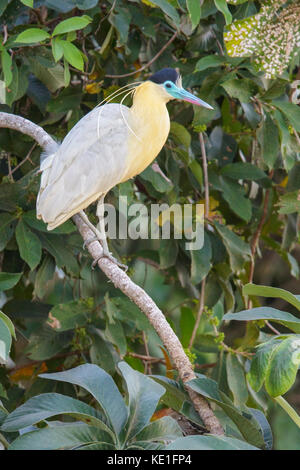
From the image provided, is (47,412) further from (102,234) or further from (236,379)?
(236,379)

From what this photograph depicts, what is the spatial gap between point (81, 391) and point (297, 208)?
2.77ft

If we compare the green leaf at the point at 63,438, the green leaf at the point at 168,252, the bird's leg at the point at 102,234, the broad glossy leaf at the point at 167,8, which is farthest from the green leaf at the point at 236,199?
the green leaf at the point at 63,438

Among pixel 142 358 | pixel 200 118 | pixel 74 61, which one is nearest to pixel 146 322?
pixel 142 358

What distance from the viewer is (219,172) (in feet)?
7.08

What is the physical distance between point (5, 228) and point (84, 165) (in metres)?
0.39

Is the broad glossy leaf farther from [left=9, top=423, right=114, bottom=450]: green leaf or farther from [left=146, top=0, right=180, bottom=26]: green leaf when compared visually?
[left=9, top=423, right=114, bottom=450]: green leaf

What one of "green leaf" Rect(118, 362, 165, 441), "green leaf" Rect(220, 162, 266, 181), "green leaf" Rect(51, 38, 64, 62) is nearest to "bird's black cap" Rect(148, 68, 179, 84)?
"green leaf" Rect(51, 38, 64, 62)

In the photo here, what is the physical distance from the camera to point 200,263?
198 centimetres

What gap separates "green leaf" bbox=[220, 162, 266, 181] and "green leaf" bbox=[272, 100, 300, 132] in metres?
0.26

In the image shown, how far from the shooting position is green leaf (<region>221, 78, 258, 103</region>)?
1.85 m

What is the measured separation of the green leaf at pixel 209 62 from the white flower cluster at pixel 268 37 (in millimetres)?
54
